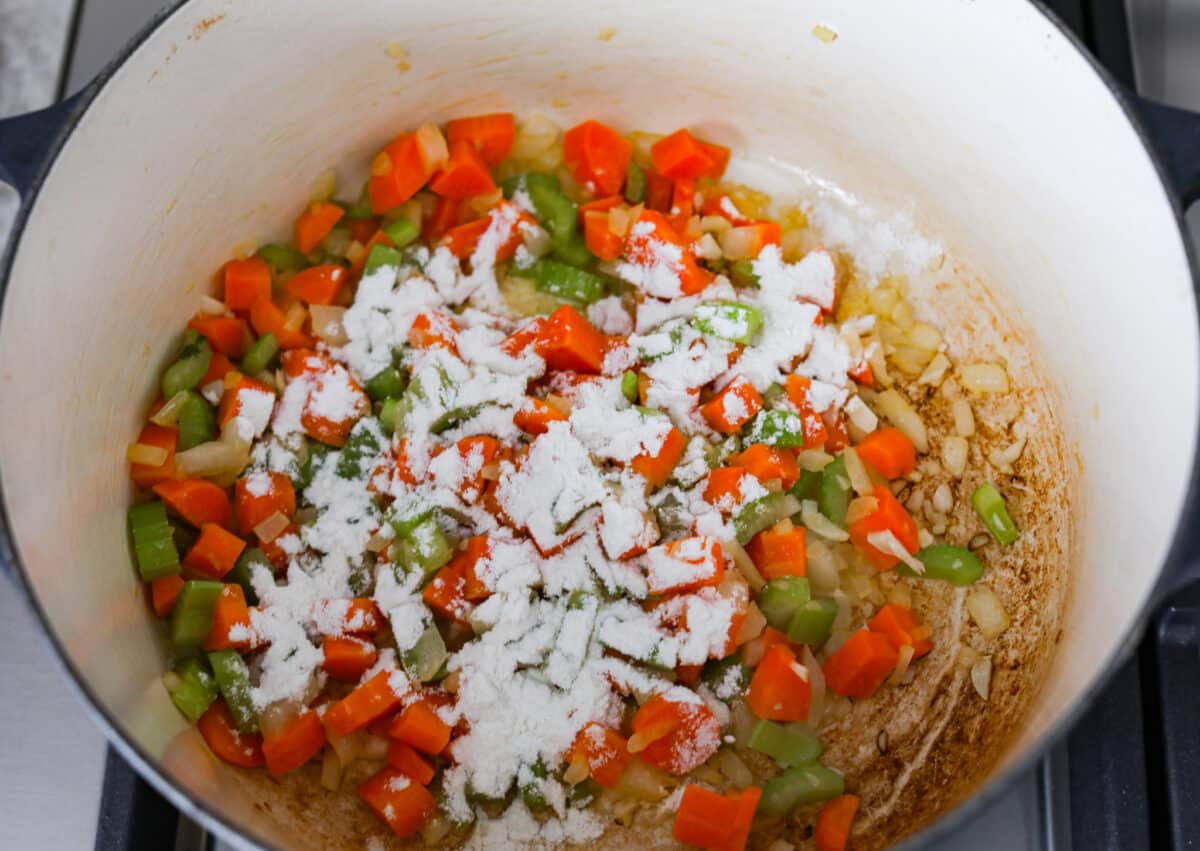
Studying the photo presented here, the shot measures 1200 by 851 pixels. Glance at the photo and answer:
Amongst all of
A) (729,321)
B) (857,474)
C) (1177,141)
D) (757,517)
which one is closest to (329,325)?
(729,321)

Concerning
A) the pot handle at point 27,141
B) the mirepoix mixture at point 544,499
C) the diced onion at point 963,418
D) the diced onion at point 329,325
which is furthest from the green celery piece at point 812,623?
the pot handle at point 27,141

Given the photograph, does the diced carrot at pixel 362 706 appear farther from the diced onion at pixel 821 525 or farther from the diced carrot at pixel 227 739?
the diced onion at pixel 821 525

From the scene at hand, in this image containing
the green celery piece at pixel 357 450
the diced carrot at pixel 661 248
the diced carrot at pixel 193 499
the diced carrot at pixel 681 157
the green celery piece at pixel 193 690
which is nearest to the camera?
the green celery piece at pixel 193 690

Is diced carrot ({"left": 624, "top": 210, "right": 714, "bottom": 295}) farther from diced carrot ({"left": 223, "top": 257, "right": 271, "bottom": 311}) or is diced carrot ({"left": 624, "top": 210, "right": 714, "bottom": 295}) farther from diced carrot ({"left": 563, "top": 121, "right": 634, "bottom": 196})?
diced carrot ({"left": 223, "top": 257, "right": 271, "bottom": 311})

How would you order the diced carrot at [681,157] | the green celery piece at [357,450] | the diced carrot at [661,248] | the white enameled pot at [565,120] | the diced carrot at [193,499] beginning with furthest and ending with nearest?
the diced carrot at [681,157] → the diced carrot at [661,248] → the green celery piece at [357,450] → the diced carrot at [193,499] → the white enameled pot at [565,120]

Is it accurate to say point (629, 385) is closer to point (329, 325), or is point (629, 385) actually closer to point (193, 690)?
point (329, 325)

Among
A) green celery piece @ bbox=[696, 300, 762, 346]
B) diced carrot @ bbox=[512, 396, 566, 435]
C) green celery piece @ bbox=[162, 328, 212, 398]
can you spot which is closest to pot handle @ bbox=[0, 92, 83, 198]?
green celery piece @ bbox=[162, 328, 212, 398]
